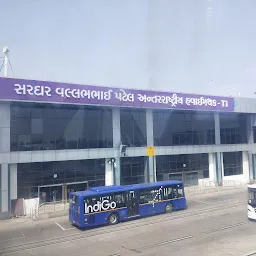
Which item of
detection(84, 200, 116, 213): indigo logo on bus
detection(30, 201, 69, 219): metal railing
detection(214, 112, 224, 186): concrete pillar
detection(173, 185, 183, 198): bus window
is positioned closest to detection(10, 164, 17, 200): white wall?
detection(30, 201, 69, 219): metal railing

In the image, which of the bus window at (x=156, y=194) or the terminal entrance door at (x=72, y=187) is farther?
the terminal entrance door at (x=72, y=187)

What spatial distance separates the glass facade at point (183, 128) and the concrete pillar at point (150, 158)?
63 cm

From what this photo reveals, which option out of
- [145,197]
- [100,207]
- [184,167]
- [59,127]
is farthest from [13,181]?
[184,167]

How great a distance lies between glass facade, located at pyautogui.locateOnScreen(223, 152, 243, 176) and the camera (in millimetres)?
36094

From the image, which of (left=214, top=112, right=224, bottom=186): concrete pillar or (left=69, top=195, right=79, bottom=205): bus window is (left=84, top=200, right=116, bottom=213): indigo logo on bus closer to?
(left=69, top=195, right=79, bottom=205): bus window

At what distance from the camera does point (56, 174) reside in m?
25.4

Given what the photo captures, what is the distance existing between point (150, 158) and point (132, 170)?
218 cm

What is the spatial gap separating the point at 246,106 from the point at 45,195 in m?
25.0

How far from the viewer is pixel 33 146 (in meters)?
24.2

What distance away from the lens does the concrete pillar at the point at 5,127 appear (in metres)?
22.9

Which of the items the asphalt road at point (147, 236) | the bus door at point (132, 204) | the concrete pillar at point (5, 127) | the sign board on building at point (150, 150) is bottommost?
the asphalt road at point (147, 236)

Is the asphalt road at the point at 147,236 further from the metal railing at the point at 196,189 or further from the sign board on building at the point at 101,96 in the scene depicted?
the sign board on building at the point at 101,96

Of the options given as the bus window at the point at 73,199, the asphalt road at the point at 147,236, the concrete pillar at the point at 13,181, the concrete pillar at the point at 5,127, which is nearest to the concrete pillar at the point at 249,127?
the asphalt road at the point at 147,236

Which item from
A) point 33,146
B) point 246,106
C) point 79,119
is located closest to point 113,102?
point 79,119
